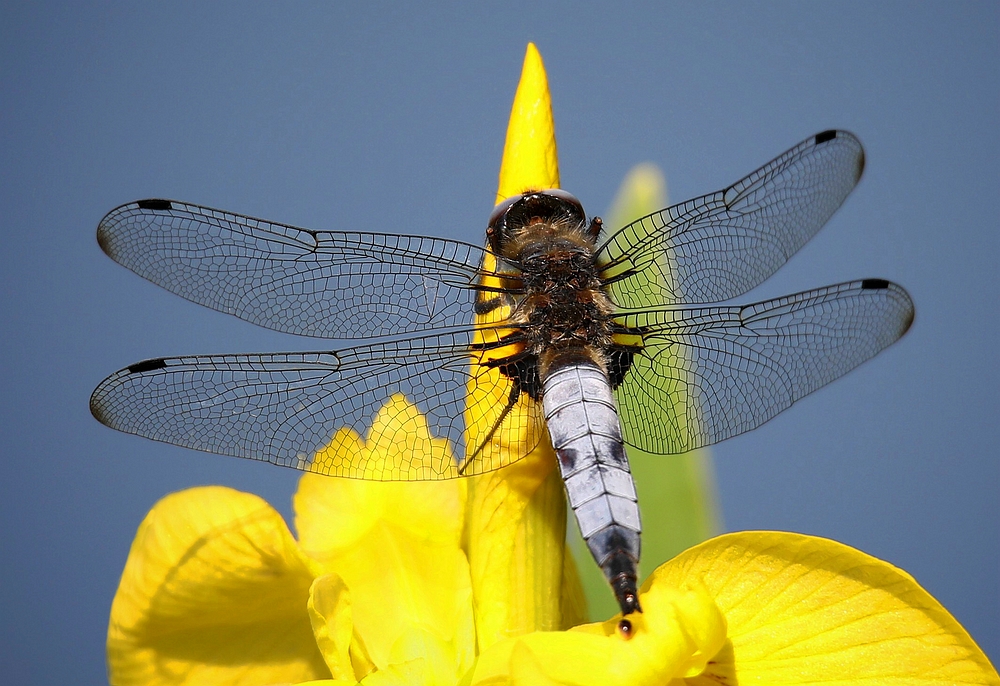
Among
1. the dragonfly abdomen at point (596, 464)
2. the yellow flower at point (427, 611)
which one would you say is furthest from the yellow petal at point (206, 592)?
the dragonfly abdomen at point (596, 464)

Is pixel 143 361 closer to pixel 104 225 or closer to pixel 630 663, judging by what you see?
pixel 104 225

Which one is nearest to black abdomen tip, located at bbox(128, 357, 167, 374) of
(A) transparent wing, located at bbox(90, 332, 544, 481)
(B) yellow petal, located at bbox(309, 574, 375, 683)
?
(A) transparent wing, located at bbox(90, 332, 544, 481)

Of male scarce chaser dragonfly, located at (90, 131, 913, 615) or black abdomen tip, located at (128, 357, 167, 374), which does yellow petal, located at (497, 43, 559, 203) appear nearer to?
male scarce chaser dragonfly, located at (90, 131, 913, 615)

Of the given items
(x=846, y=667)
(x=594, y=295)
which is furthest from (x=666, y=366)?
(x=846, y=667)

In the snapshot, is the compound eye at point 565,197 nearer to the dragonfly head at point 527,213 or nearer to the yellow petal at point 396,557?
the dragonfly head at point 527,213

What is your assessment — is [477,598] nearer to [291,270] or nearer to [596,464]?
[596,464]
